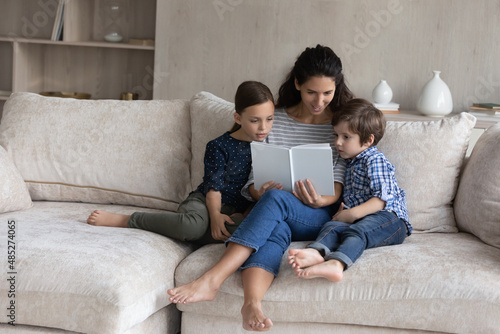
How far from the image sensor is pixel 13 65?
393 cm

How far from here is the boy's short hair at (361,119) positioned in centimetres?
206

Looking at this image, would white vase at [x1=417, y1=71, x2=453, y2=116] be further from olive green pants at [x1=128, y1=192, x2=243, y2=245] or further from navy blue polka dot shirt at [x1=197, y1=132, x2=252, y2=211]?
olive green pants at [x1=128, y1=192, x2=243, y2=245]

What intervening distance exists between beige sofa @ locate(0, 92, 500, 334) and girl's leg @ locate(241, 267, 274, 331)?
0.04 metres

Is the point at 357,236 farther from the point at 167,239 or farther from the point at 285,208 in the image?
the point at 167,239

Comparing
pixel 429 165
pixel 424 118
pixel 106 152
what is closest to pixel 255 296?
pixel 429 165

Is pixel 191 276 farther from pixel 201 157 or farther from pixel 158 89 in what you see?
pixel 158 89

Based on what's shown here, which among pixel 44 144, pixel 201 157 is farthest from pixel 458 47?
pixel 44 144

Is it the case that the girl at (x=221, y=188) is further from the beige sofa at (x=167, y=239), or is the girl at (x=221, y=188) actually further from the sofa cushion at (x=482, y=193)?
the sofa cushion at (x=482, y=193)

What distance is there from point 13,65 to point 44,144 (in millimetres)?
1741

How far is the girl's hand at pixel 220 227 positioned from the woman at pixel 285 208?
14 cm

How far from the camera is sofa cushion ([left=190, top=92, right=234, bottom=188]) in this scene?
7.73 ft

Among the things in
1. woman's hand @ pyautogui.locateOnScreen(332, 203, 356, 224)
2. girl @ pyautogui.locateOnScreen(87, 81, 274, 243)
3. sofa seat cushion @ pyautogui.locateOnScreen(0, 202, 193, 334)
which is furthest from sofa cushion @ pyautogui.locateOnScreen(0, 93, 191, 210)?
woman's hand @ pyautogui.locateOnScreen(332, 203, 356, 224)

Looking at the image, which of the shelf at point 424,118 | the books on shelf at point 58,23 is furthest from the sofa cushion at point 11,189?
the shelf at point 424,118

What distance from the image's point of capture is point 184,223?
2.04 metres
